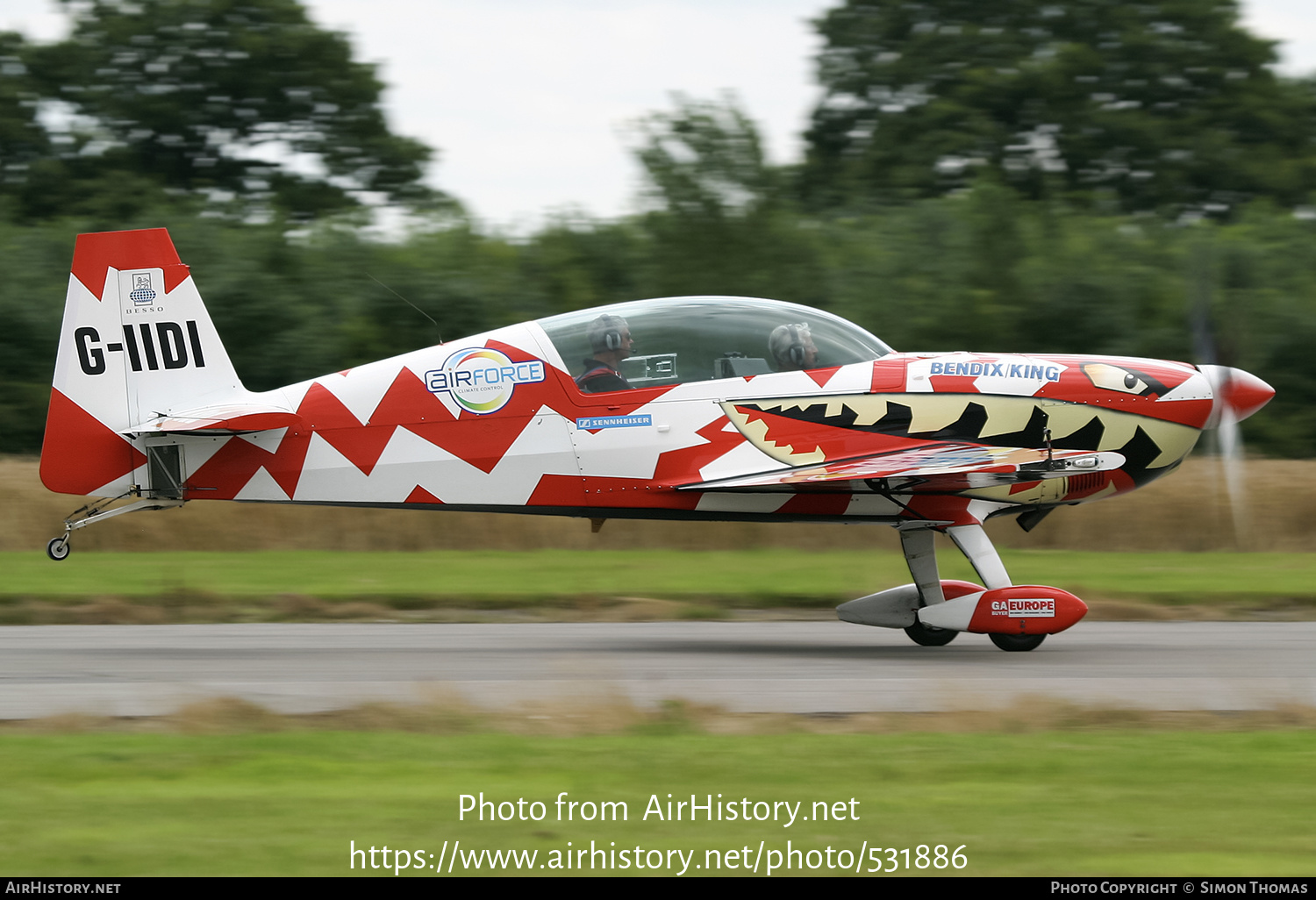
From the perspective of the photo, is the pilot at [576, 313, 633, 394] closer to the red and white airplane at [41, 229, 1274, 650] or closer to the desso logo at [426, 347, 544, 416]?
the red and white airplane at [41, 229, 1274, 650]

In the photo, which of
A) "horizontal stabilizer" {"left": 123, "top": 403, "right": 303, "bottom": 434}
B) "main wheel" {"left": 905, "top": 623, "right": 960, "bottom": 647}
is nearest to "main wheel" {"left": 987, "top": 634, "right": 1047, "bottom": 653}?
"main wheel" {"left": 905, "top": 623, "right": 960, "bottom": 647}

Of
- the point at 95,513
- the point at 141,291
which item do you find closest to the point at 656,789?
the point at 95,513

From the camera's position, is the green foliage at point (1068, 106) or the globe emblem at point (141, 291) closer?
the globe emblem at point (141, 291)

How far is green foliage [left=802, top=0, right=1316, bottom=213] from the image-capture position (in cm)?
3650

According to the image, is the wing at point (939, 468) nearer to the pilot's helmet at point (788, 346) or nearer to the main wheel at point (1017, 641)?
the pilot's helmet at point (788, 346)

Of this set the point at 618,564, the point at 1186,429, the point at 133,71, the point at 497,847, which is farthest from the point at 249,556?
the point at 133,71

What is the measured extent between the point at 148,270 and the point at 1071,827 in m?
7.94

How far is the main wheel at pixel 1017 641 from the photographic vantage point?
9.91 meters

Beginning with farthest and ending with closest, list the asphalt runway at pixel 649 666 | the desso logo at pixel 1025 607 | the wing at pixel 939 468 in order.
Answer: the desso logo at pixel 1025 607
the wing at pixel 939 468
the asphalt runway at pixel 649 666

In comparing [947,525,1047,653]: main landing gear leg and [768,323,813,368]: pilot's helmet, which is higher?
[768,323,813,368]: pilot's helmet

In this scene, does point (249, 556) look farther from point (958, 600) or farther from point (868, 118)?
point (868, 118)

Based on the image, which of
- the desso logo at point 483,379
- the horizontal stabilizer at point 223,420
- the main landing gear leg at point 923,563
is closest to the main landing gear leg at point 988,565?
the main landing gear leg at point 923,563

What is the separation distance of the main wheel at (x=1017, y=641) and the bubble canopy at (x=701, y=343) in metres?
2.28

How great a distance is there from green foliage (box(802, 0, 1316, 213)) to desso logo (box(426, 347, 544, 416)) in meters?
25.1
